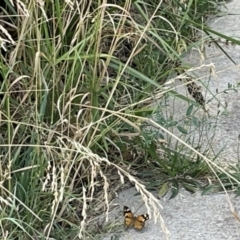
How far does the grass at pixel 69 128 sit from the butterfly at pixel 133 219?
65mm

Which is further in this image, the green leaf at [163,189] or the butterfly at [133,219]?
the green leaf at [163,189]

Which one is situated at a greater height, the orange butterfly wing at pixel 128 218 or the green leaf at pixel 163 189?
the orange butterfly wing at pixel 128 218

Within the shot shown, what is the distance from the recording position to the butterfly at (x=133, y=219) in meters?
1.81

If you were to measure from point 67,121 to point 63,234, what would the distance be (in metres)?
0.29

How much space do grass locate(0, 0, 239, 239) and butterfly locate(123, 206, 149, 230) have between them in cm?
7

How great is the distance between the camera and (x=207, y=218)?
1.86m

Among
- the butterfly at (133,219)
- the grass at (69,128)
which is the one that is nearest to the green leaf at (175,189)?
the grass at (69,128)

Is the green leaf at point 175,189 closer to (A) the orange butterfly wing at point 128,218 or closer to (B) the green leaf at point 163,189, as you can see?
(B) the green leaf at point 163,189

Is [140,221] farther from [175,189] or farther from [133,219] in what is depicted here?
[175,189]

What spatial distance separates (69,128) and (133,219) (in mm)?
307

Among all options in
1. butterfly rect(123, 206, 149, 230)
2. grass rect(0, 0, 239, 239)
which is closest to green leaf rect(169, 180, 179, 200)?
grass rect(0, 0, 239, 239)

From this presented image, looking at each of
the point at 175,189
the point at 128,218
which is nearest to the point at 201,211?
the point at 175,189

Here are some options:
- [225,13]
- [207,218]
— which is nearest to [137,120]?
[207,218]

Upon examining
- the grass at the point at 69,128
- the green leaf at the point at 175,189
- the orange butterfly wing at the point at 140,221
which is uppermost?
the grass at the point at 69,128
